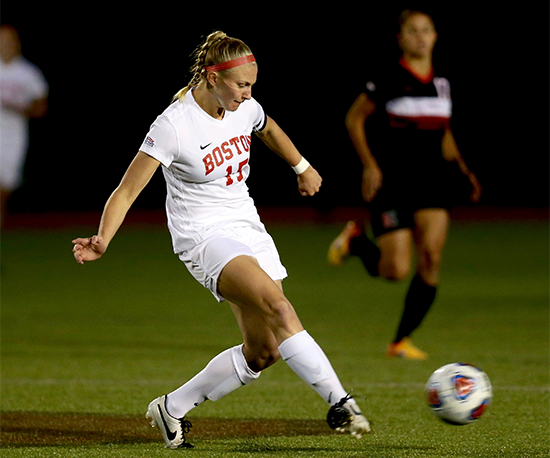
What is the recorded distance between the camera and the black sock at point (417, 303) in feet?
22.5

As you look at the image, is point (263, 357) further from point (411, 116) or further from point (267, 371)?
point (411, 116)

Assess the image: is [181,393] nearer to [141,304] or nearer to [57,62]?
[141,304]

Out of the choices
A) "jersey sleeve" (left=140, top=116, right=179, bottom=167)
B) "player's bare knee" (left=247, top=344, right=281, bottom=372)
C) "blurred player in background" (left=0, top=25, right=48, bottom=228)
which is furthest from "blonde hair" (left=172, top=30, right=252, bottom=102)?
"blurred player in background" (left=0, top=25, right=48, bottom=228)

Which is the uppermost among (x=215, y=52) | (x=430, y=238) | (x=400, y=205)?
(x=215, y=52)

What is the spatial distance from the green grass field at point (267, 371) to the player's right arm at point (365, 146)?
3.99 ft

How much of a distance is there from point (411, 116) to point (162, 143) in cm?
319

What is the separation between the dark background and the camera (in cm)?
2345

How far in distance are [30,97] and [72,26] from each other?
13679mm

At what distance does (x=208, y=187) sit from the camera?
14.2 feet

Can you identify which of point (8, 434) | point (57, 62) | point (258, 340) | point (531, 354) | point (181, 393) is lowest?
point (57, 62)

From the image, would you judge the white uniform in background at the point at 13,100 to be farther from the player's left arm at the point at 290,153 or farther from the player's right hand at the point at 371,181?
the player's left arm at the point at 290,153

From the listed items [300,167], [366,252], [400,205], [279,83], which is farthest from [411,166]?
[279,83]

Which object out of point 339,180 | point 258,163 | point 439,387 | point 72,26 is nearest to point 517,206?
point 339,180

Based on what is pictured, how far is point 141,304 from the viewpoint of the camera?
1019cm
